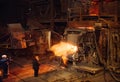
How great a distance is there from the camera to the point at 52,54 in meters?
17.8

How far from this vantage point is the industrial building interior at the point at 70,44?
1169cm

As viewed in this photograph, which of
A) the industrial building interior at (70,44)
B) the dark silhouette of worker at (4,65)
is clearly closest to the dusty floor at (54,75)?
the industrial building interior at (70,44)

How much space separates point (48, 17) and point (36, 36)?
181 inches

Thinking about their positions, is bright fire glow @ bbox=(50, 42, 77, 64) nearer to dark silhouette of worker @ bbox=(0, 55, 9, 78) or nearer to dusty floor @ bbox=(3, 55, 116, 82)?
dusty floor @ bbox=(3, 55, 116, 82)

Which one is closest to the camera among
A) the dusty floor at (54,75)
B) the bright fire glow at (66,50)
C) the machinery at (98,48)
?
the dusty floor at (54,75)

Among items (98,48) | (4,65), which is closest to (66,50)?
(98,48)

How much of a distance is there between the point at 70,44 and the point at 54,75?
304 centimetres

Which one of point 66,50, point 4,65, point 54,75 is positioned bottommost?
point 54,75

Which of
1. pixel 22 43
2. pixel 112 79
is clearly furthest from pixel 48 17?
pixel 112 79

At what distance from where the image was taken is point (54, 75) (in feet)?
38.9

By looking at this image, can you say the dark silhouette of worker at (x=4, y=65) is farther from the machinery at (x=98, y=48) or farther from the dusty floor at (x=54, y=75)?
the machinery at (x=98, y=48)

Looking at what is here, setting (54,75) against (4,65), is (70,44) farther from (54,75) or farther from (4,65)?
(4,65)

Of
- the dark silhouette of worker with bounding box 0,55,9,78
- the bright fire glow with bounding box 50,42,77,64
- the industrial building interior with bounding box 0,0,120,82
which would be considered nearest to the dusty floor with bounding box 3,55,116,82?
the industrial building interior with bounding box 0,0,120,82

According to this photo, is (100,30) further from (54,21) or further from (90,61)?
(54,21)
